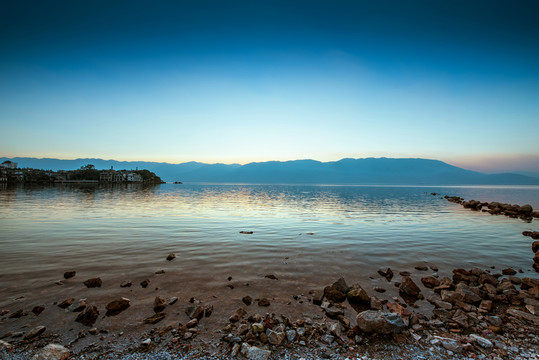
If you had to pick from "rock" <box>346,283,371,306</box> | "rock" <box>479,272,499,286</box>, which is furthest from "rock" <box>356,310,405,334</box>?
"rock" <box>479,272,499,286</box>

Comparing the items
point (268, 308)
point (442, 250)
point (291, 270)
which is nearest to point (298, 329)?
point (268, 308)

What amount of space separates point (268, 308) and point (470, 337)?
5756 millimetres

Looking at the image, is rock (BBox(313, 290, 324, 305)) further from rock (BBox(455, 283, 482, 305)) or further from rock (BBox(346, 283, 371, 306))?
rock (BBox(455, 283, 482, 305))

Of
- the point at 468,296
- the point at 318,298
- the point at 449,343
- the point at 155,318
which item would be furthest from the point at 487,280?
the point at 155,318

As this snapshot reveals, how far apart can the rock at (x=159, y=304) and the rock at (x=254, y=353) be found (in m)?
3.56

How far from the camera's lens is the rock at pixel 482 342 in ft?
21.4

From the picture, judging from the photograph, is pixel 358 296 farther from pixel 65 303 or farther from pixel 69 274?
pixel 69 274

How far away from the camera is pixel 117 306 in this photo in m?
8.15

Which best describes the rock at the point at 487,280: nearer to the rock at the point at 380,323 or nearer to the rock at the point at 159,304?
the rock at the point at 380,323

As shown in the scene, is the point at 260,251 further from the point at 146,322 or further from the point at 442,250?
the point at 442,250

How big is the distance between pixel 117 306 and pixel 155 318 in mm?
1580

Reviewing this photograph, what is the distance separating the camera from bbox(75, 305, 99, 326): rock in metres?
7.32

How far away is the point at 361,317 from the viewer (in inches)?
287

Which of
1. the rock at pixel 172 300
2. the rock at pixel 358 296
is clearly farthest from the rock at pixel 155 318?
the rock at pixel 358 296
